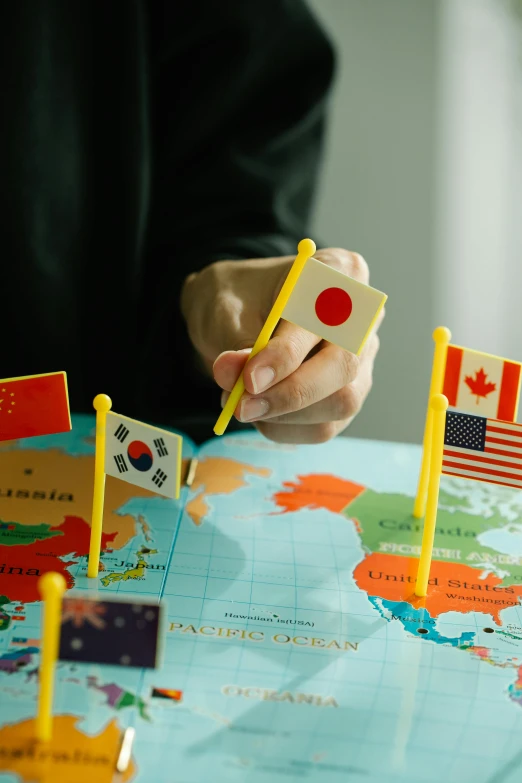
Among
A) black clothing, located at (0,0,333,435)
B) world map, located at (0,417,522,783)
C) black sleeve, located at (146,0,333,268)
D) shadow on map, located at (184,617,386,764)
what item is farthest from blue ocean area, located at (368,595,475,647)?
black sleeve, located at (146,0,333,268)

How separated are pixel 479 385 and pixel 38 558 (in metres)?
0.60

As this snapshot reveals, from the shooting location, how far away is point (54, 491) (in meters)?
1.12

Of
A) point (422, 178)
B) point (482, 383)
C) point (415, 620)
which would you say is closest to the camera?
point (415, 620)

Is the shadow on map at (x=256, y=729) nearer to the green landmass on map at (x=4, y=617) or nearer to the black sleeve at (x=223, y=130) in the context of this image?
the green landmass on map at (x=4, y=617)

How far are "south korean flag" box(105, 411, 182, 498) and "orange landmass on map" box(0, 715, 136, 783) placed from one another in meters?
0.27

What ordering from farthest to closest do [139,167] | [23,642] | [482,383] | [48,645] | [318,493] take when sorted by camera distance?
[139,167]
[318,493]
[482,383]
[23,642]
[48,645]

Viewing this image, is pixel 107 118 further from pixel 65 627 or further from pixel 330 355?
pixel 65 627

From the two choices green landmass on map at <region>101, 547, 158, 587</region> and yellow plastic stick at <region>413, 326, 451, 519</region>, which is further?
yellow plastic stick at <region>413, 326, 451, 519</region>

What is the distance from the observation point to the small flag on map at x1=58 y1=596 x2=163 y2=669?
0.70 metres

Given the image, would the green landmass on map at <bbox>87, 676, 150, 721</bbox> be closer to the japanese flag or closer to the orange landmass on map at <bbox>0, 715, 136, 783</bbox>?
the orange landmass on map at <bbox>0, 715, 136, 783</bbox>

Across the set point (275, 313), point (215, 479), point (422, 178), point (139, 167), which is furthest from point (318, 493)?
point (422, 178)

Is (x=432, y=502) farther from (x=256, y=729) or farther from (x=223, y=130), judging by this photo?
(x=223, y=130)

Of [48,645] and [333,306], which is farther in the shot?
[333,306]

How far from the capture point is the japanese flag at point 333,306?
2.91 feet
